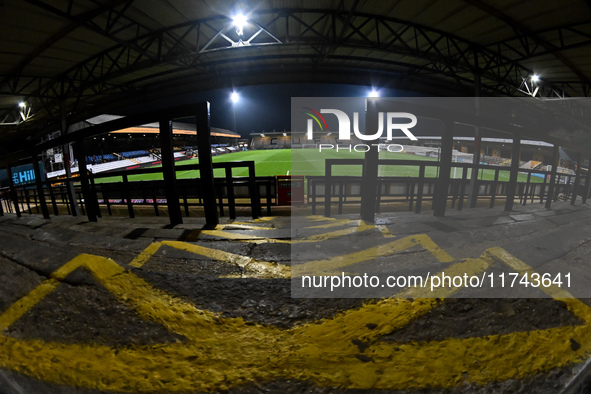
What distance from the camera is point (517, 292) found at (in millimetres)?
1162

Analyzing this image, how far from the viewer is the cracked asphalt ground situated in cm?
73

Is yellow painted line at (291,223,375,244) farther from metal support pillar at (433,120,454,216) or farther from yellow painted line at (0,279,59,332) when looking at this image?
yellow painted line at (0,279,59,332)

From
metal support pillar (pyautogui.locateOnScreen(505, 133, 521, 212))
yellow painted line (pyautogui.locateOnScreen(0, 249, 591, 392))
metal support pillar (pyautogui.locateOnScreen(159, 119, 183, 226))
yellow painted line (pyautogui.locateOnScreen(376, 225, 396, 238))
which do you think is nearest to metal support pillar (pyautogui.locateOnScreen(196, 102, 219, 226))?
metal support pillar (pyautogui.locateOnScreen(159, 119, 183, 226))

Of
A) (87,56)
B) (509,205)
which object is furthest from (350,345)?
(87,56)

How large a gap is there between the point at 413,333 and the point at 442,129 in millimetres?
2616

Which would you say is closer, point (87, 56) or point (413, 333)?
point (413, 333)

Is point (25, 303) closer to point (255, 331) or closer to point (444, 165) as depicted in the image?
point (255, 331)

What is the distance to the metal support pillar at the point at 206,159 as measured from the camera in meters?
2.47

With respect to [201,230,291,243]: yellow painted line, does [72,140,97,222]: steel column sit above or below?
above

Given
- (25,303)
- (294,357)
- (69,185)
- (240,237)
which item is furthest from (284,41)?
(294,357)

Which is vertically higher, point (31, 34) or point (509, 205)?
point (31, 34)

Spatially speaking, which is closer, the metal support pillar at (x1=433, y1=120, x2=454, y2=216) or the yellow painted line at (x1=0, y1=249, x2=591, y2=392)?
the yellow painted line at (x1=0, y1=249, x2=591, y2=392)

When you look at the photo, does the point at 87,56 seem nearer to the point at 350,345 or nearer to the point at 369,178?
the point at 369,178

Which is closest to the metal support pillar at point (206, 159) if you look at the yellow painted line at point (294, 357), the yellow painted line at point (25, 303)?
the yellow painted line at point (25, 303)
